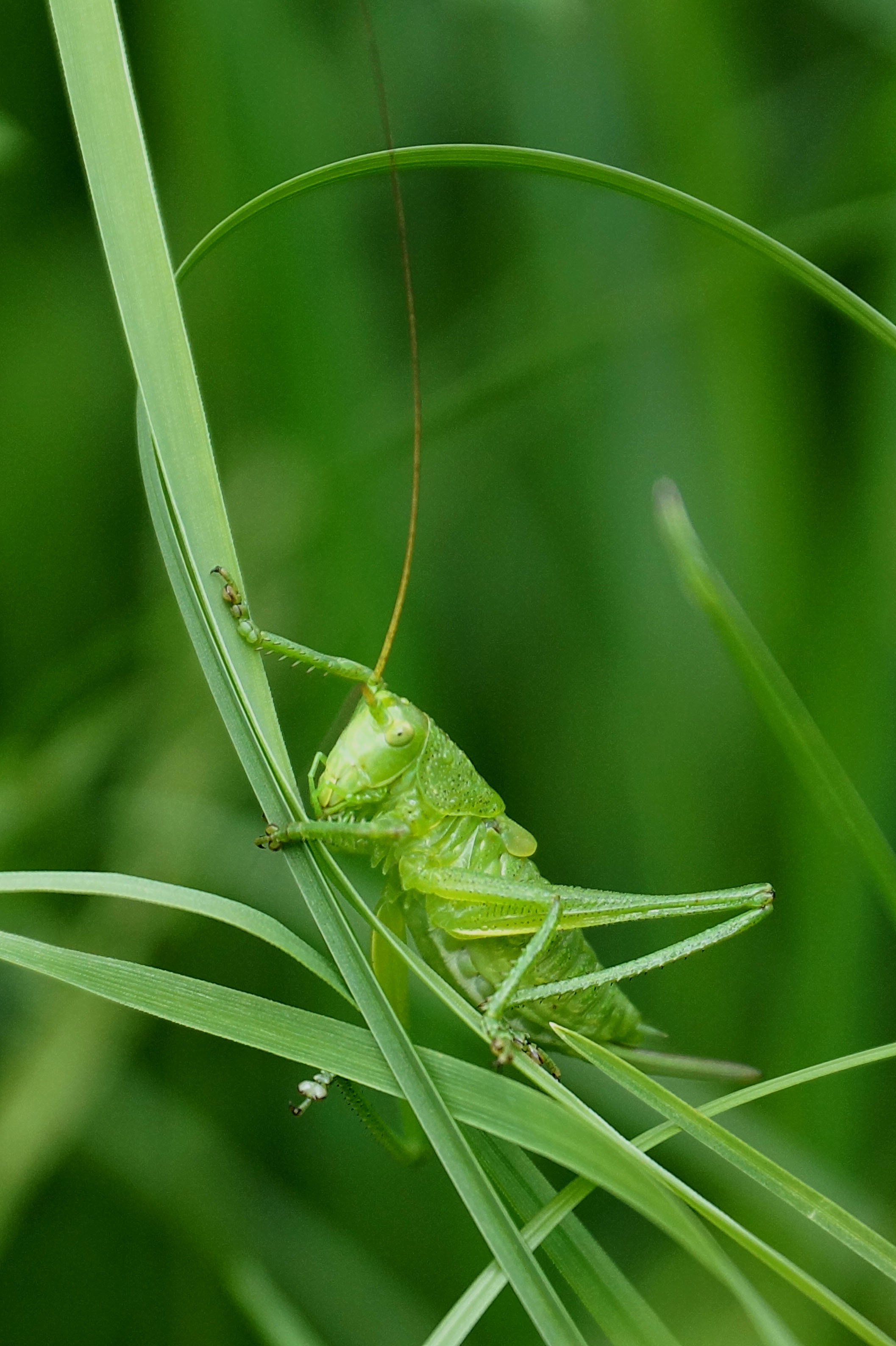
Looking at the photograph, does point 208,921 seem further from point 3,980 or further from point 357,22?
point 357,22

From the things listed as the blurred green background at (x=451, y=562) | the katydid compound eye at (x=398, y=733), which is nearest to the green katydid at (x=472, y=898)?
the katydid compound eye at (x=398, y=733)

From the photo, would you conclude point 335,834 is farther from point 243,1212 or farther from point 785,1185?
point 243,1212

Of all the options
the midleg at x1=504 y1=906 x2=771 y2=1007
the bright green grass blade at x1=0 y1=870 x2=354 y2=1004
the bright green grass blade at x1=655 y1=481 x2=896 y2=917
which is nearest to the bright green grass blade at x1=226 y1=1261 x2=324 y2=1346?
the midleg at x1=504 y1=906 x2=771 y2=1007

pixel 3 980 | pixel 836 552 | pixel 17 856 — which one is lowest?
pixel 3 980

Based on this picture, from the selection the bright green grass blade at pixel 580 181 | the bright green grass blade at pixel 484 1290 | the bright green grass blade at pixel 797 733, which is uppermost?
the bright green grass blade at pixel 580 181

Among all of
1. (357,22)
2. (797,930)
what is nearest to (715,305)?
(357,22)

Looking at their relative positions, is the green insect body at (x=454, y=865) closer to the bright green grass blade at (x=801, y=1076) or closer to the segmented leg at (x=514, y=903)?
the segmented leg at (x=514, y=903)
